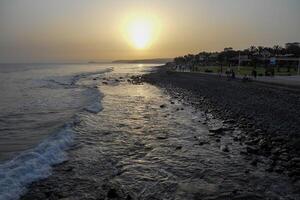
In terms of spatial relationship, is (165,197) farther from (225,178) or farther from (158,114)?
(158,114)

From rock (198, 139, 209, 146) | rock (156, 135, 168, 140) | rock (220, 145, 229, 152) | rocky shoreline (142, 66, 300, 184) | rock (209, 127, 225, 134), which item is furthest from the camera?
rock (209, 127, 225, 134)

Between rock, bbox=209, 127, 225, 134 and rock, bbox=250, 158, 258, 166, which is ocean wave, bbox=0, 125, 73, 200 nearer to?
rock, bbox=250, 158, 258, 166

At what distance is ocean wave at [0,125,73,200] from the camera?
769 cm

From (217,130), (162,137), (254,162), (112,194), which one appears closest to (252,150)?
(254,162)

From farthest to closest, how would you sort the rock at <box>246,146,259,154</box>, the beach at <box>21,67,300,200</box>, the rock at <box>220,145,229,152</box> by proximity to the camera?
1. the rock at <box>220,145,229,152</box>
2. the rock at <box>246,146,259,154</box>
3. the beach at <box>21,67,300,200</box>

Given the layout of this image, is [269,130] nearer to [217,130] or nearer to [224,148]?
[217,130]

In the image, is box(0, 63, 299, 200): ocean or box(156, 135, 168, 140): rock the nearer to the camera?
box(0, 63, 299, 200): ocean

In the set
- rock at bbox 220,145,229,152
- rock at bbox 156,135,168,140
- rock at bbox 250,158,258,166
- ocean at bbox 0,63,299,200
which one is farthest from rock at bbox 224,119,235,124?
rock at bbox 250,158,258,166

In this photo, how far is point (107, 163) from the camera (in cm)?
995

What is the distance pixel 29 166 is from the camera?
9.21m

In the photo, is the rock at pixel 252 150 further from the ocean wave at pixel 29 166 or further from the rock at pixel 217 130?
the ocean wave at pixel 29 166

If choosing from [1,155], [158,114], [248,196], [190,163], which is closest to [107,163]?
[190,163]

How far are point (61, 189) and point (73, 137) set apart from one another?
5.75 metres

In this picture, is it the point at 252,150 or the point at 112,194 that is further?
the point at 252,150
